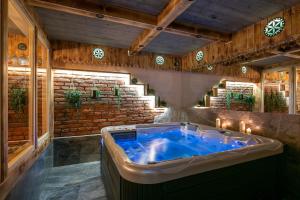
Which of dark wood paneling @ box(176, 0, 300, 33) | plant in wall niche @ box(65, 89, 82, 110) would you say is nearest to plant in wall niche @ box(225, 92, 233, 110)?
dark wood paneling @ box(176, 0, 300, 33)

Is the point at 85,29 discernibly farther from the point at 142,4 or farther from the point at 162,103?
the point at 162,103

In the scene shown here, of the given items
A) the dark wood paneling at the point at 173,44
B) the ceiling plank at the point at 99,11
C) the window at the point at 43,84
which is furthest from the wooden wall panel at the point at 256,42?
the window at the point at 43,84

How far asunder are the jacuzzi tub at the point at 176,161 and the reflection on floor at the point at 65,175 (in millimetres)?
536

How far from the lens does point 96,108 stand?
3.55 m

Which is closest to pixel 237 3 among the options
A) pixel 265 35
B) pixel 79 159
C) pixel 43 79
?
pixel 265 35

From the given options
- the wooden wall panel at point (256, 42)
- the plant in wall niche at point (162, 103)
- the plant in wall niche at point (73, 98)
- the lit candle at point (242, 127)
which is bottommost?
the lit candle at point (242, 127)

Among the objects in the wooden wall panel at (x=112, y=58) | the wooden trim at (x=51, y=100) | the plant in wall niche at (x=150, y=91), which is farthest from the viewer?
the plant in wall niche at (x=150, y=91)

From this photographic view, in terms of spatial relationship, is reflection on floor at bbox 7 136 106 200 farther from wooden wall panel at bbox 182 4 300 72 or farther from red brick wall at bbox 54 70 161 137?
wooden wall panel at bbox 182 4 300 72

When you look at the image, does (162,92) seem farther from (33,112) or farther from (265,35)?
(33,112)

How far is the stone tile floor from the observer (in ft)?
6.75

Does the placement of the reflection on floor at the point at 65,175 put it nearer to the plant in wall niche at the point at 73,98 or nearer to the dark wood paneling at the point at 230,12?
the plant in wall niche at the point at 73,98

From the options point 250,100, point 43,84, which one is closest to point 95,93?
point 43,84

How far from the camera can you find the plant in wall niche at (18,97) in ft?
8.71

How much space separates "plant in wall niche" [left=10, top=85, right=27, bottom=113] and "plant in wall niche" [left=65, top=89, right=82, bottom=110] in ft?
2.32
